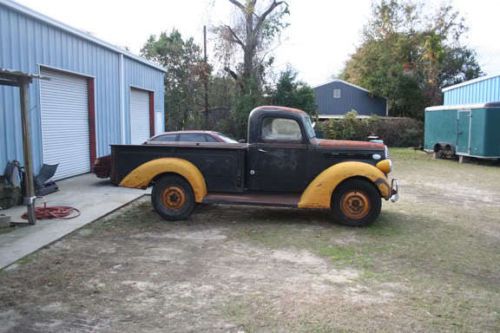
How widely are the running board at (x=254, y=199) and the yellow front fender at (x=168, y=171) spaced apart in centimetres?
21

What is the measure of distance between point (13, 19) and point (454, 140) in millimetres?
16579

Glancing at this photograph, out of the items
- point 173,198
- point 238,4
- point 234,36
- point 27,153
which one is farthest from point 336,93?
point 27,153

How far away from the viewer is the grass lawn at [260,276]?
395 cm

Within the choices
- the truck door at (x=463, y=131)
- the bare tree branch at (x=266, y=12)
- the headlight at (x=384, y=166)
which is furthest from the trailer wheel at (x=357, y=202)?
the bare tree branch at (x=266, y=12)

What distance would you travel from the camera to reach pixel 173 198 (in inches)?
303

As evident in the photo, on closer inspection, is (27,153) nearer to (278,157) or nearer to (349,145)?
(278,157)

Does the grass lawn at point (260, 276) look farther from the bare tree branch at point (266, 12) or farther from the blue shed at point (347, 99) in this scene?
the blue shed at point (347, 99)

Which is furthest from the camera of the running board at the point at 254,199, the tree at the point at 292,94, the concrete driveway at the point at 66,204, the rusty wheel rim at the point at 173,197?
the tree at the point at 292,94

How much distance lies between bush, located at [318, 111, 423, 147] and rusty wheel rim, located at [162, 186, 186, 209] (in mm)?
21356

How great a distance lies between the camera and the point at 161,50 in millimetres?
33031

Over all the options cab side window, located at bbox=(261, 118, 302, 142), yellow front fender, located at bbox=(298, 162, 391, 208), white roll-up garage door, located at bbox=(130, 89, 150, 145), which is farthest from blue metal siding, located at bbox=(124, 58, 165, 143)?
yellow front fender, located at bbox=(298, 162, 391, 208)

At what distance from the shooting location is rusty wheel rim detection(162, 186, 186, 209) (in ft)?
25.1

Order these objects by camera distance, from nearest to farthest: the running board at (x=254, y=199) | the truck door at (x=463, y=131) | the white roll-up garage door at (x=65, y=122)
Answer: the running board at (x=254, y=199), the white roll-up garage door at (x=65, y=122), the truck door at (x=463, y=131)

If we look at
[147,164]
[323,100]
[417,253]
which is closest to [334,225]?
[417,253]
